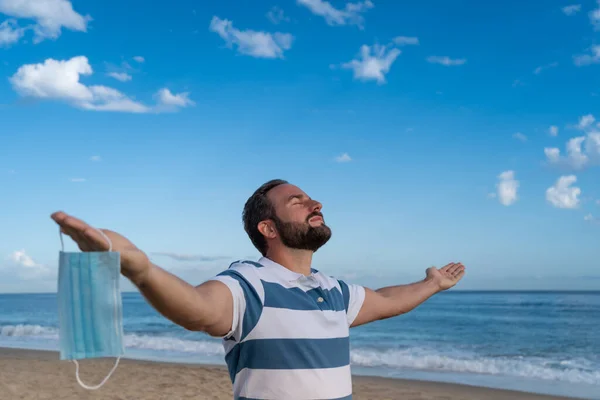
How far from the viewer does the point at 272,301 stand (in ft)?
7.04

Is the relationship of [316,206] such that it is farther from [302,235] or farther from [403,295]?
[403,295]

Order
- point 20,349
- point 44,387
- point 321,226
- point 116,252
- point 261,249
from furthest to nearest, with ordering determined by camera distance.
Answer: point 20,349, point 44,387, point 261,249, point 321,226, point 116,252

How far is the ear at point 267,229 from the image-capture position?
249 centimetres

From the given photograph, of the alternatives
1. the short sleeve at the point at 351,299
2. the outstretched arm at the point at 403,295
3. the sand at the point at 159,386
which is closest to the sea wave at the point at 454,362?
the sand at the point at 159,386

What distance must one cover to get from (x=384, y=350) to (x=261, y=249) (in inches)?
567

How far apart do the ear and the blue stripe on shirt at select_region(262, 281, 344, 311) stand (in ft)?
0.99

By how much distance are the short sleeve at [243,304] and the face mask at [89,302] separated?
0.54 metres

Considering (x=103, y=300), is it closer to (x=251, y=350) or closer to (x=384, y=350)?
(x=251, y=350)

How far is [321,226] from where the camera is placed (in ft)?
8.03

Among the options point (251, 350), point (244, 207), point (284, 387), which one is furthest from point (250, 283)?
point (244, 207)

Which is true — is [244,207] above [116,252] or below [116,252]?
above

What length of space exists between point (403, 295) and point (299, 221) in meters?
0.90

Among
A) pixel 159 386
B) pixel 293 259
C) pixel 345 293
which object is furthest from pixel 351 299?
pixel 159 386

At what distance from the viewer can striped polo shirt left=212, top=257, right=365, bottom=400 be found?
210cm
